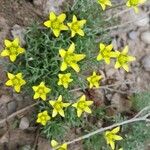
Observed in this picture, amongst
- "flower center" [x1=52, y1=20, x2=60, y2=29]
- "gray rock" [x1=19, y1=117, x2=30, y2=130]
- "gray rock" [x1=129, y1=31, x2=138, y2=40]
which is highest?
"flower center" [x1=52, y1=20, x2=60, y2=29]

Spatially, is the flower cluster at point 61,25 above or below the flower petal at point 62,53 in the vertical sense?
above

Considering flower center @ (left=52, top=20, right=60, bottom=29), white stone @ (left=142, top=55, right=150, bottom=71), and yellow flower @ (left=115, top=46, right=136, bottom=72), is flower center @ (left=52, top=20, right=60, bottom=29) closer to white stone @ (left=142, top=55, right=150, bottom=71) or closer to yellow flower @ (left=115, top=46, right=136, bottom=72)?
yellow flower @ (left=115, top=46, right=136, bottom=72)

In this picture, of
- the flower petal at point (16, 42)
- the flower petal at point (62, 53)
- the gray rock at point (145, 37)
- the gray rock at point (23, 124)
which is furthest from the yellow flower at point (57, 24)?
the gray rock at point (145, 37)

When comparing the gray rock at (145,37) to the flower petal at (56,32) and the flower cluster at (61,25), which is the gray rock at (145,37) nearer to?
the flower cluster at (61,25)

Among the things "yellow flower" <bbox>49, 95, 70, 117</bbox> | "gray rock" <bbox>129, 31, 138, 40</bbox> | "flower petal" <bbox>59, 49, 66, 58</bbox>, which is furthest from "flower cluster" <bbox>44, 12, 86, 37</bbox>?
"gray rock" <bbox>129, 31, 138, 40</bbox>

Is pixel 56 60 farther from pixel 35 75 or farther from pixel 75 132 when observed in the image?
pixel 75 132

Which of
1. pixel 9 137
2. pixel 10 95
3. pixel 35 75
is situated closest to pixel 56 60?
pixel 35 75

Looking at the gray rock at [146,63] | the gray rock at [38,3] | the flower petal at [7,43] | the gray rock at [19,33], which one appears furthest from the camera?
the gray rock at [146,63]

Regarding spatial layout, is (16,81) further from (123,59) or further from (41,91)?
(123,59)
